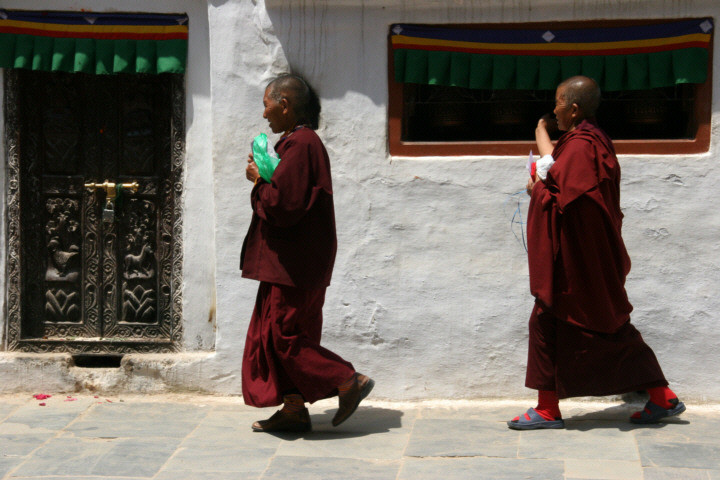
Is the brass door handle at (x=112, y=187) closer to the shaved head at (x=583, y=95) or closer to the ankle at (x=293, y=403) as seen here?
the ankle at (x=293, y=403)

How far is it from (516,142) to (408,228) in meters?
0.76

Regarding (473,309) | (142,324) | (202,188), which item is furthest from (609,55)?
(142,324)

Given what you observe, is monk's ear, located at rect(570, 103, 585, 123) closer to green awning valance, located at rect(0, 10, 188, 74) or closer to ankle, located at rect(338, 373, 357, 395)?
ankle, located at rect(338, 373, 357, 395)

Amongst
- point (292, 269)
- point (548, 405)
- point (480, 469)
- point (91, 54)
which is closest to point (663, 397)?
point (548, 405)

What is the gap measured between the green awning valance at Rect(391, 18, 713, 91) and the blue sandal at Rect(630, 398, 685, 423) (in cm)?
169

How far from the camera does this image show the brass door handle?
571cm

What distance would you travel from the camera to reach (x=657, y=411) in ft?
15.9

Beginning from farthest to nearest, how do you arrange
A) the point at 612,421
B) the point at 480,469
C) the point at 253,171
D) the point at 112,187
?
the point at 112,187, the point at 612,421, the point at 253,171, the point at 480,469

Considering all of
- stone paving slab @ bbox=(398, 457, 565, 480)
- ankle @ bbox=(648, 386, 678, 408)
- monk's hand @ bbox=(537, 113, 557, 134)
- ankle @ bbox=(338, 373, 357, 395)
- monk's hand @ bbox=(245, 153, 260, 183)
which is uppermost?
monk's hand @ bbox=(537, 113, 557, 134)

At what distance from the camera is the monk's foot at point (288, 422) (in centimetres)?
484

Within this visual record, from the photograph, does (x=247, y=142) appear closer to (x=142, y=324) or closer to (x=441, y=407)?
(x=142, y=324)

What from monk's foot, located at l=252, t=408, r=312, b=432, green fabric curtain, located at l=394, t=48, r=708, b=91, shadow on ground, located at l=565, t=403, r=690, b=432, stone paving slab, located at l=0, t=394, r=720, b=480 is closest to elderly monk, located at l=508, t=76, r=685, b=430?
shadow on ground, located at l=565, t=403, r=690, b=432

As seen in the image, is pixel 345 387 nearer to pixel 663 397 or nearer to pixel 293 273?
pixel 293 273

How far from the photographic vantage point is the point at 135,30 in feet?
18.3
